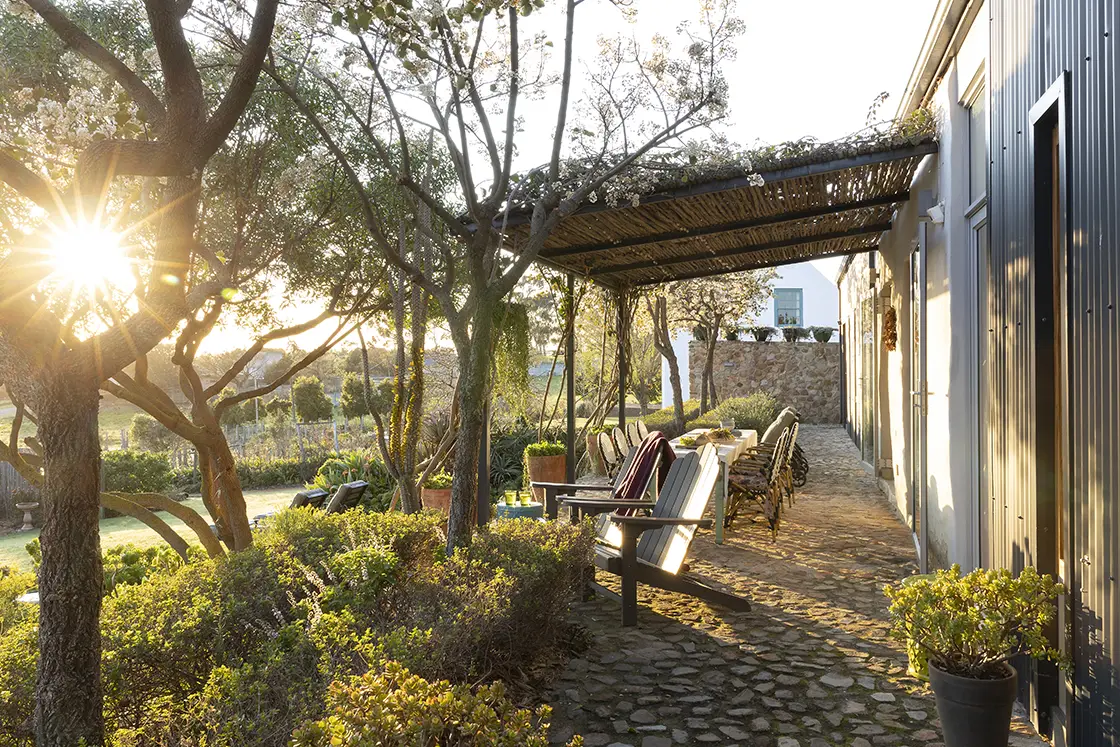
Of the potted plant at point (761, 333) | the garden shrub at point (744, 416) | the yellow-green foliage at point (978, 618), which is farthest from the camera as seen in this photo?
the potted plant at point (761, 333)

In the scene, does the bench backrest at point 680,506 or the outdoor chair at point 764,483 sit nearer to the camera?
the bench backrest at point 680,506

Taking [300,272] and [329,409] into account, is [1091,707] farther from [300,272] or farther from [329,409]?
[329,409]

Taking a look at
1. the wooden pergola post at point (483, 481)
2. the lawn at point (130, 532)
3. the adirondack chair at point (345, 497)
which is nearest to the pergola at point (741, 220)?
the wooden pergola post at point (483, 481)

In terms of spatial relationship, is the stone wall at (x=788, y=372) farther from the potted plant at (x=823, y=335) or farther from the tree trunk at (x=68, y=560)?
the tree trunk at (x=68, y=560)

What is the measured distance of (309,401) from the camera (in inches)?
738

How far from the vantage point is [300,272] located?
7.48 meters

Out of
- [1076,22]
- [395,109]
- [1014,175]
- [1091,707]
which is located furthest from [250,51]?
[1091,707]

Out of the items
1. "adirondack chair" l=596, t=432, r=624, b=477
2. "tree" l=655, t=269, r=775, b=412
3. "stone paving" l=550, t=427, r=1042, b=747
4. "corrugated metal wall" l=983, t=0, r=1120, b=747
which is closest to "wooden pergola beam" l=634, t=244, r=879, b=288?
"adirondack chair" l=596, t=432, r=624, b=477

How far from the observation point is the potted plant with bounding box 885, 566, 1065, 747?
8.16 feet

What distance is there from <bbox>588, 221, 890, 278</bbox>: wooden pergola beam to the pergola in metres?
0.01

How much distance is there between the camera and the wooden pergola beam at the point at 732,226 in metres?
6.75

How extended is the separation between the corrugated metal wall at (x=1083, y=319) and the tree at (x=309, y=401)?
17.2m

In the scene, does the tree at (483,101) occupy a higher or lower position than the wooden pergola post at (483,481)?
higher

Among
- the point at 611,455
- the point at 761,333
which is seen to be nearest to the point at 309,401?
the point at 611,455
